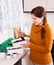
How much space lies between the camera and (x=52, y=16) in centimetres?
327

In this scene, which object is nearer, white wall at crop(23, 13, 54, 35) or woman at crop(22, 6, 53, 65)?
woman at crop(22, 6, 53, 65)

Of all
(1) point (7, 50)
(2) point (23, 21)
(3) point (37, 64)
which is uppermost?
(2) point (23, 21)

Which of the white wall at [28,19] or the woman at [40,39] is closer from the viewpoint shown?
the woman at [40,39]

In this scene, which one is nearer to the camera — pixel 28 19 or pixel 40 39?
pixel 40 39

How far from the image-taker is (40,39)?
2.13 meters

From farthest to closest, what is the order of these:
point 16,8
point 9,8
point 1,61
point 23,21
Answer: point 23,21 < point 16,8 < point 9,8 < point 1,61

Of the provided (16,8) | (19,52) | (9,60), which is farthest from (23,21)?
(9,60)

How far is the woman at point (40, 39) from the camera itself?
6.77 ft

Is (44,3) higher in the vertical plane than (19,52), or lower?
higher

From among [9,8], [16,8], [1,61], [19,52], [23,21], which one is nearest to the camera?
[1,61]

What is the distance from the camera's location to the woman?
2.06 metres

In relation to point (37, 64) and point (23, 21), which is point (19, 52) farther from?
point (23, 21)

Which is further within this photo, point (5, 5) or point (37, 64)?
point (5, 5)

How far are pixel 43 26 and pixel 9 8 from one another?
2.15ft
